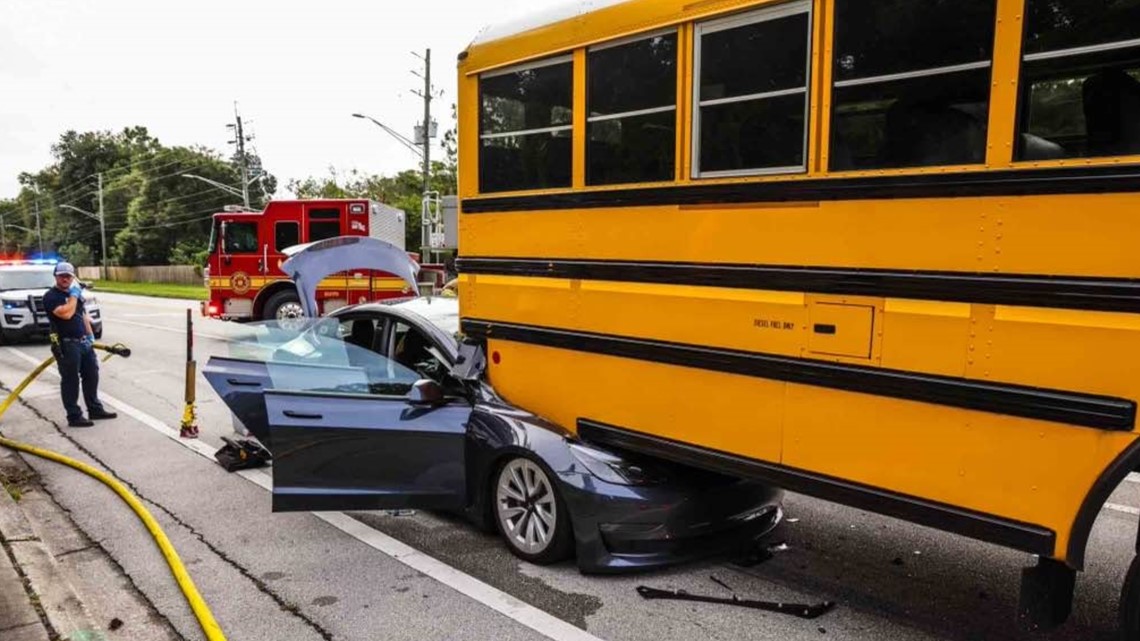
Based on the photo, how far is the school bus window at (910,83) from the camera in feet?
9.39

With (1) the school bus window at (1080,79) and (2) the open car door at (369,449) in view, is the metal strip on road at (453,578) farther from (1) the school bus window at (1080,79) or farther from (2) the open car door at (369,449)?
(1) the school bus window at (1080,79)

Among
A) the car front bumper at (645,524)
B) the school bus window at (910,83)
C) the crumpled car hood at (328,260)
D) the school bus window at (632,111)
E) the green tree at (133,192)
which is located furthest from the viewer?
the green tree at (133,192)

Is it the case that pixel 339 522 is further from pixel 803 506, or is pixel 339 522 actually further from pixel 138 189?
pixel 138 189

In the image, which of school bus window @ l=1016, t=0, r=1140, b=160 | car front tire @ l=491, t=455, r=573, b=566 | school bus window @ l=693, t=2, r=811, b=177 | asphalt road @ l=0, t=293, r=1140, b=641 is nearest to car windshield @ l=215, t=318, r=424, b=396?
car front tire @ l=491, t=455, r=573, b=566

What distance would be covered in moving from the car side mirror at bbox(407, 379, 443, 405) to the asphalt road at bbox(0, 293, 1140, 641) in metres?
0.89

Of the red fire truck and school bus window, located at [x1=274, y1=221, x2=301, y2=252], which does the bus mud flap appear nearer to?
the red fire truck

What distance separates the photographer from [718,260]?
142 inches

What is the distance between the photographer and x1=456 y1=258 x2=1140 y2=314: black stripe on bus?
2.60 metres

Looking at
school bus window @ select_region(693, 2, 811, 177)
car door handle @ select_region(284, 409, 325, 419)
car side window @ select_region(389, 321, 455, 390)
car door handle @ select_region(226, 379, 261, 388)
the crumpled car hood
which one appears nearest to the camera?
school bus window @ select_region(693, 2, 811, 177)

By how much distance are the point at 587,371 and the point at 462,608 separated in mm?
1384

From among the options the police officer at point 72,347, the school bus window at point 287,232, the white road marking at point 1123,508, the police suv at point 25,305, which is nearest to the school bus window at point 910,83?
the white road marking at point 1123,508

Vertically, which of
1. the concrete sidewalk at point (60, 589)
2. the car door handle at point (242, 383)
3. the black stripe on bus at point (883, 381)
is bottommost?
the concrete sidewalk at point (60, 589)

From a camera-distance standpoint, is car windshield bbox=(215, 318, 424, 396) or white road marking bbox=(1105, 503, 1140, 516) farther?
white road marking bbox=(1105, 503, 1140, 516)

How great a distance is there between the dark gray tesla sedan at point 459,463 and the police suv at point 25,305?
12802 millimetres
